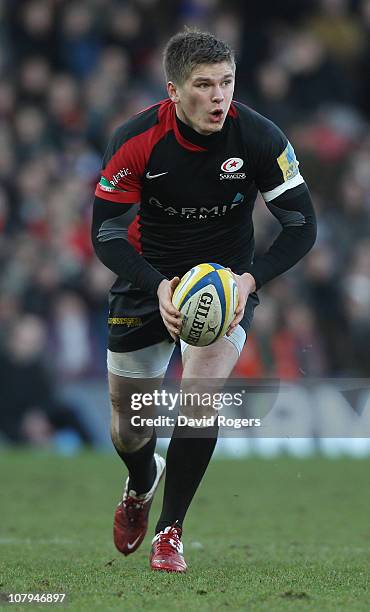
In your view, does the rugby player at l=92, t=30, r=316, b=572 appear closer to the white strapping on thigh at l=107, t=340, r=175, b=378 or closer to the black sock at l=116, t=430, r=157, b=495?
the white strapping on thigh at l=107, t=340, r=175, b=378

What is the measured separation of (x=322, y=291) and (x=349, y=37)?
5.35m

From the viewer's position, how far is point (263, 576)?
19.3ft

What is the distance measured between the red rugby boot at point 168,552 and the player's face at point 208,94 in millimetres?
1919

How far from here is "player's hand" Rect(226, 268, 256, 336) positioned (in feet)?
19.6

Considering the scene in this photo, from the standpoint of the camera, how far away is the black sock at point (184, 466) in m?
6.21

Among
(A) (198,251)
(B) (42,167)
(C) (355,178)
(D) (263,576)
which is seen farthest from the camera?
(C) (355,178)

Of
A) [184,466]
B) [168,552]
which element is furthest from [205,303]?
[168,552]

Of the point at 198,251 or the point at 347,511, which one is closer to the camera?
the point at 198,251

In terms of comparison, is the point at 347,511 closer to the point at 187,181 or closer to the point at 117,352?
the point at 117,352

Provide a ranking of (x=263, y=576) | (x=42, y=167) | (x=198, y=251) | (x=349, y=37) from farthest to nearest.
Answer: (x=349, y=37), (x=42, y=167), (x=198, y=251), (x=263, y=576)

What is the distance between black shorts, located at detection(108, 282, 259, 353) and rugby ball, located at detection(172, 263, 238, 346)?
0.64 metres

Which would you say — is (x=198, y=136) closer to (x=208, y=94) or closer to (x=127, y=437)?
(x=208, y=94)

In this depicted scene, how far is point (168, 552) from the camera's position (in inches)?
238

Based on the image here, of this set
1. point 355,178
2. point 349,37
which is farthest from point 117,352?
point 349,37
